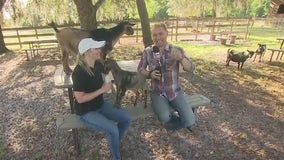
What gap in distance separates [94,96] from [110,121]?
50 cm

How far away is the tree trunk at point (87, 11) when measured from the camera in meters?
9.03

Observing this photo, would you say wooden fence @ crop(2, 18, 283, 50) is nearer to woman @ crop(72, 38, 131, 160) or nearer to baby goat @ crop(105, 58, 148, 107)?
baby goat @ crop(105, 58, 148, 107)

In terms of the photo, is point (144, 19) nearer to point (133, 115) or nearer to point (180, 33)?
point (133, 115)

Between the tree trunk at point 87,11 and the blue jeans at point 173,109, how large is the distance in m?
5.38

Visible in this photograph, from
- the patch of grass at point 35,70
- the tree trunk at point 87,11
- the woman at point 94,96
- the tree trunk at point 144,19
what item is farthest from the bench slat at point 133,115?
the patch of grass at point 35,70

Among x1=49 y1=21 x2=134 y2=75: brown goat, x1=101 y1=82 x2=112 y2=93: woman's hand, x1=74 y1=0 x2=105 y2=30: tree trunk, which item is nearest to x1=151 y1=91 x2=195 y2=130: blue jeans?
x1=101 y1=82 x2=112 y2=93: woman's hand

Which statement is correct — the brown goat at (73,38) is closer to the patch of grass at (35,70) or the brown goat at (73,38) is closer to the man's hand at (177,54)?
the man's hand at (177,54)

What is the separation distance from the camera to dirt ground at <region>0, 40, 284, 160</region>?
16.4 feet

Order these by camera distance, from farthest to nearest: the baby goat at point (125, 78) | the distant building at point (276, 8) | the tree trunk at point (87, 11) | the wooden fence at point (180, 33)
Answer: the wooden fence at point (180, 33) → the tree trunk at point (87, 11) → the distant building at point (276, 8) → the baby goat at point (125, 78)

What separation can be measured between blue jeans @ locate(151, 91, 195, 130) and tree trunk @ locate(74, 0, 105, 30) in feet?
17.7

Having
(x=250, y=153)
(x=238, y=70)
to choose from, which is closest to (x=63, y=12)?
(x=238, y=70)

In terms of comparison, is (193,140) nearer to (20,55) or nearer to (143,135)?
(143,135)

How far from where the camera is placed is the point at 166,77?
14.9ft

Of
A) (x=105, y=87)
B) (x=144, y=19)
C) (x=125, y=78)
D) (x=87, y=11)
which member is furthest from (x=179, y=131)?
(x=144, y=19)
